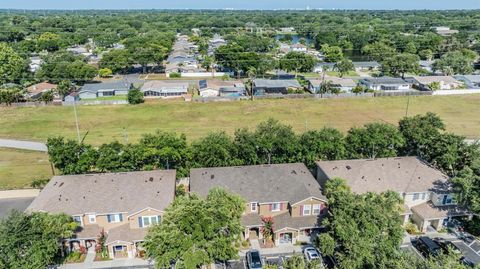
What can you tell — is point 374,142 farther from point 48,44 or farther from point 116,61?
point 48,44

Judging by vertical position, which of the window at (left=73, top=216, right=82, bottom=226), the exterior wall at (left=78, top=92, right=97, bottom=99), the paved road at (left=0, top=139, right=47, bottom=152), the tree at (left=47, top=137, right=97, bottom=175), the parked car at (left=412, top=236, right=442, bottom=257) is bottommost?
the parked car at (left=412, top=236, right=442, bottom=257)

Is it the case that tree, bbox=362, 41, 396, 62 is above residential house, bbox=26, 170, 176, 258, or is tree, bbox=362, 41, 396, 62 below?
above

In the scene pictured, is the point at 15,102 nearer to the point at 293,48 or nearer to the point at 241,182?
the point at 241,182

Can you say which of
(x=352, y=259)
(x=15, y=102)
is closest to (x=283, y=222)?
(x=352, y=259)

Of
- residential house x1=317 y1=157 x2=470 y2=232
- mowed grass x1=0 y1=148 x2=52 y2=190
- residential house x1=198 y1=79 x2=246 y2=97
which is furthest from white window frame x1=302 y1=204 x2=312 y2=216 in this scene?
residential house x1=198 y1=79 x2=246 y2=97

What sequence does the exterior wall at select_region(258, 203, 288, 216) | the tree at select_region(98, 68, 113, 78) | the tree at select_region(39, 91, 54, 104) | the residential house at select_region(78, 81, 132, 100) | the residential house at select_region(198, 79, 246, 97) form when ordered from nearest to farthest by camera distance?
the exterior wall at select_region(258, 203, 288, 216)
the tree at select_region(39, 91, 54, 104)
the residential house at select_region(78, 81, 132, 100)
the residential house at select_region(198, 79, 246, 97)
the tree at select_region(98, 68, 113, 78)

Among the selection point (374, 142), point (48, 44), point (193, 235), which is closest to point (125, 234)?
point (193, 235)

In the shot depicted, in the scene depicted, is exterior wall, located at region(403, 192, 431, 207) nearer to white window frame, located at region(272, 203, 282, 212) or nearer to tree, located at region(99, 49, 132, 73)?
white window frame, located at region(272, 203, 282, 212)

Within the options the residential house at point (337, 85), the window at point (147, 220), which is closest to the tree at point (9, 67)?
the residential house at point (337, 85)
